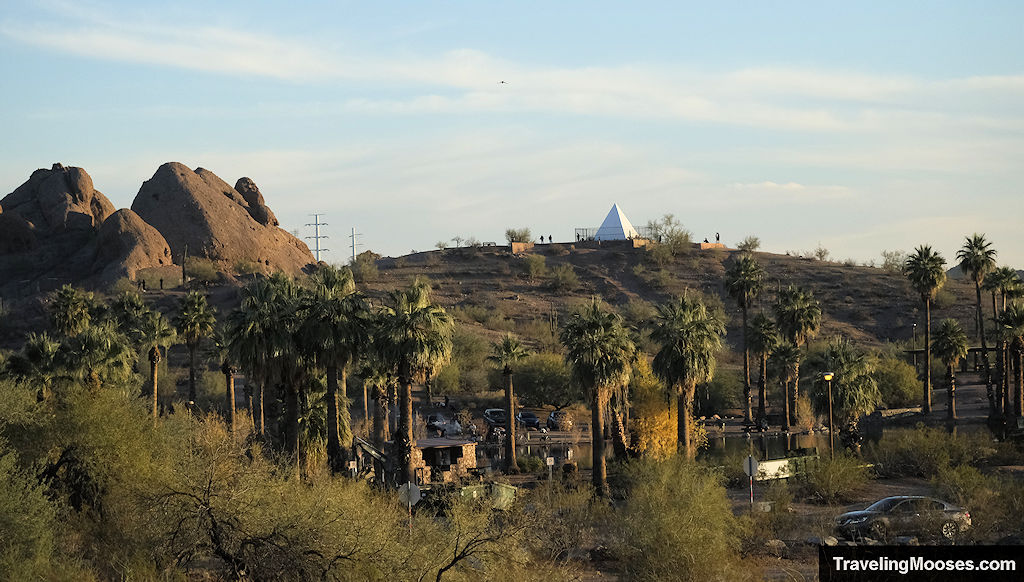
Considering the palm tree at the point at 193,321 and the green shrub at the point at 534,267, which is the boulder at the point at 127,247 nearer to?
the green shrub at the point at 534,267

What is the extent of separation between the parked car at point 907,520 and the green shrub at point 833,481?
797cm

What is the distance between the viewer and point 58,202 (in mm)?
127062

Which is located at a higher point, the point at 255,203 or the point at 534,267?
the point at 255,203

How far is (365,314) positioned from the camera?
37406 millimetres

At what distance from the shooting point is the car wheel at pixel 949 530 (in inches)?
999

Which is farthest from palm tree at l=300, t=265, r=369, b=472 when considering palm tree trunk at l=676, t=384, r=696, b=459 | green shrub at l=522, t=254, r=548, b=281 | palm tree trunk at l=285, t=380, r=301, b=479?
green shrub at l=522, t=254, r=548, b=281

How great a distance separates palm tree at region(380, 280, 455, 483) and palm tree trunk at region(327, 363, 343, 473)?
79.6 inches

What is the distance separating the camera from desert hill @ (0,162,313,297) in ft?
376

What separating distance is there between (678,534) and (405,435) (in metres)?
16.9

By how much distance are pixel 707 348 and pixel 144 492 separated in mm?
26479

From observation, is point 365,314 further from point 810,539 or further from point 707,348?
point 810,539

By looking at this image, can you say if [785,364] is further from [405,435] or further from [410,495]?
[410,495]

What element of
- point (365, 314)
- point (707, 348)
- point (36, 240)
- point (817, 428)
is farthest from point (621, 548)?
point (36, 240)

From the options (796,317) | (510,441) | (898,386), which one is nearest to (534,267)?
(898,386)
